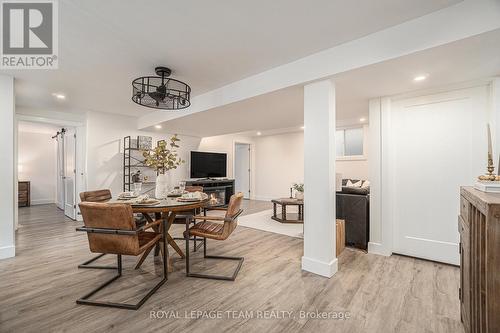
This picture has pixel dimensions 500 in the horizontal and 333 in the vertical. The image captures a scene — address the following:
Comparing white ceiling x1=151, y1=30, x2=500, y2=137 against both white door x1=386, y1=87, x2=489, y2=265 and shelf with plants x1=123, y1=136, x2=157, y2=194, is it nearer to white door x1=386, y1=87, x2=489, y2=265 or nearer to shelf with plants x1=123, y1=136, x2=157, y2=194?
white door x1=386, y1=87, x2=489, y2=265

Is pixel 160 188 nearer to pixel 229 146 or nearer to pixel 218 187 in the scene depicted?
pixel 218 187

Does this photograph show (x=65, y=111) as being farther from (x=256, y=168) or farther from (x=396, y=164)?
(x=396, y=164)

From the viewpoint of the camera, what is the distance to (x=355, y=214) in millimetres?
3307

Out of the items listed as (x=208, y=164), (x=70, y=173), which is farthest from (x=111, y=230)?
(x=208, y=164)

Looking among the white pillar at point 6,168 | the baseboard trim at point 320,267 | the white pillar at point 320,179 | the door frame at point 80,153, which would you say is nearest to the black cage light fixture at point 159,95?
the white pillar at point 320,179

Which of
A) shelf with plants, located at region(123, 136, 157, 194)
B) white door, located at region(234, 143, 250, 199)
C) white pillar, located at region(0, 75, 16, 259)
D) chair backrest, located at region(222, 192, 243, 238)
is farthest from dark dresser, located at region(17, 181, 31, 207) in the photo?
chair backrest, located at region(222, 192, 243, 238)

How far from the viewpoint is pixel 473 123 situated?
2547 mm

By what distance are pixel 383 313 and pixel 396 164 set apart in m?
1.97

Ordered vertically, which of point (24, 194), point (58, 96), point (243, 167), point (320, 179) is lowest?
point (24, 194)

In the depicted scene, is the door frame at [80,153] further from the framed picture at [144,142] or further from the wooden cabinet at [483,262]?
the wooden cabinet at [483,262]

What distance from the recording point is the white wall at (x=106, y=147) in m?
4.87

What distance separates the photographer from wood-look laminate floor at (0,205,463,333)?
166cm

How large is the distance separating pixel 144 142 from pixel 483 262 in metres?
5.92

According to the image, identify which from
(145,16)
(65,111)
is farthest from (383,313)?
(65,111)
